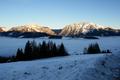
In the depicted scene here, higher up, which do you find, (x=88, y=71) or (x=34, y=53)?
(x=88, y=71)

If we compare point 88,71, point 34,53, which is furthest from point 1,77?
point 34,53

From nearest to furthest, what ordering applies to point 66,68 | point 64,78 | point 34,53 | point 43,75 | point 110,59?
point 64,78 < point 43,75 < point 66,68 < point 110,59 < point 34,53

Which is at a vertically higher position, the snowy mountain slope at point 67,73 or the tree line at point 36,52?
the snowy mountain slope at point 67,73

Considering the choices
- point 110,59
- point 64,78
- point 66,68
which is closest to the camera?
point 64,78

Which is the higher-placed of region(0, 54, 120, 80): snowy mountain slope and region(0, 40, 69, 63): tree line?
region(0, 54, 120, 80): snowy mountain slope

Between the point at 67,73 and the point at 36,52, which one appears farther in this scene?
the point at 36,52

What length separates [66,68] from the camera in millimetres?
25875

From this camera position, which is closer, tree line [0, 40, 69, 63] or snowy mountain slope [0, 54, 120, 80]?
snowy mountain slope [0, 54, 120, 80]

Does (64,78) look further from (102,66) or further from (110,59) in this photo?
(110,59)

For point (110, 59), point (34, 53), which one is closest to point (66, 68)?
point (110, 59)

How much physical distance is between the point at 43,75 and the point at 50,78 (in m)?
1.30

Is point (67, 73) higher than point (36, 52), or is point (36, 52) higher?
point (67, 73)

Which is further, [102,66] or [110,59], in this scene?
[110,59]

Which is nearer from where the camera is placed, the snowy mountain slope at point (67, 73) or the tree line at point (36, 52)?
the snowy mountain slope at point (67, 73)
